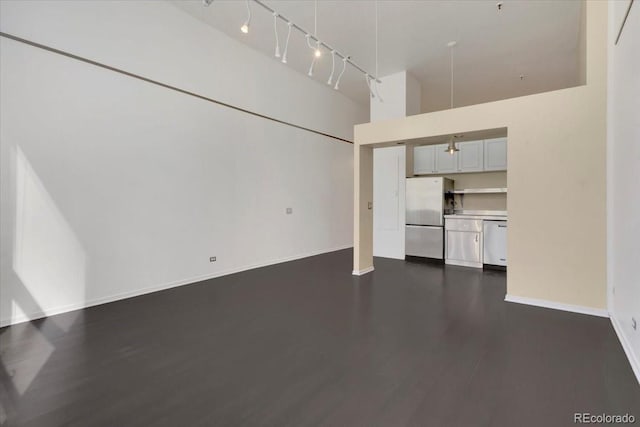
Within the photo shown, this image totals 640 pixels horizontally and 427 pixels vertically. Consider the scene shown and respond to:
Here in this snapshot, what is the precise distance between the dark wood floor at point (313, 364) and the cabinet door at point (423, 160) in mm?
3713

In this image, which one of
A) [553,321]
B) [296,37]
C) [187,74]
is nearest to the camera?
[553,321]

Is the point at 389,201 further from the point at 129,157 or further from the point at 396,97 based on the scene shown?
the point at 129,157

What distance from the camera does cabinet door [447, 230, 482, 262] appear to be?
5500mm

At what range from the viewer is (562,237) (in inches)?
132

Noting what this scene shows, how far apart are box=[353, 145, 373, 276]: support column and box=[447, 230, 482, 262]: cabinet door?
1.73 meters

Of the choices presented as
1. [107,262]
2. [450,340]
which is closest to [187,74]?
[107,262]

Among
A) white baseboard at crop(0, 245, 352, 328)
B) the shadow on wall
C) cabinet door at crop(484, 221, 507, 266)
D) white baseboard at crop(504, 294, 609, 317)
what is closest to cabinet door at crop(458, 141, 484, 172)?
cabinet door at crop(484, 221, 507, 266)

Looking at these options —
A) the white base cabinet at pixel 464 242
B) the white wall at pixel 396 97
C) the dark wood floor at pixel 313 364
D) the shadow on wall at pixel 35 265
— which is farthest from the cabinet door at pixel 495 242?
the shadow on wall at pixel 35 265

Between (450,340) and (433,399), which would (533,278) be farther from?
(433,399)

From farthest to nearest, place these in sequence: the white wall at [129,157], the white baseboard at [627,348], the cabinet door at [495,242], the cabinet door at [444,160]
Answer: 1. the cabinet door at [444,160]
2. the cabinet door at [495,242]
3. the white wall at [129,157]
4. the white baseboard at [627,348]

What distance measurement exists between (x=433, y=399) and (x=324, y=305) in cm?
180

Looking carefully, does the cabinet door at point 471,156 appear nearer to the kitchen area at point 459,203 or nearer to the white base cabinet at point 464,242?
the kitchen area at point 459,203

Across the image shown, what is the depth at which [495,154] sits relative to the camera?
6.00 metres

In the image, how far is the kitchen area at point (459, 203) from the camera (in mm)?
5418
